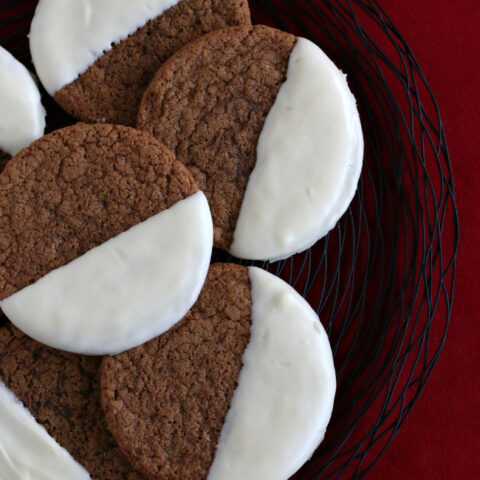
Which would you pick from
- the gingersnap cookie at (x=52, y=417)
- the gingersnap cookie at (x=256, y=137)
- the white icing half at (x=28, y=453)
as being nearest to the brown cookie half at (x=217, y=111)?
the gingersnap cookie at (x=256, y=137)

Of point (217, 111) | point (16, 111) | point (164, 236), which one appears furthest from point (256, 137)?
point (16, 111)

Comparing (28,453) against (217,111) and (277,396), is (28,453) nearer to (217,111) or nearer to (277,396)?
(277,396)

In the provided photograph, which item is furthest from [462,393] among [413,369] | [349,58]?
[349,58]

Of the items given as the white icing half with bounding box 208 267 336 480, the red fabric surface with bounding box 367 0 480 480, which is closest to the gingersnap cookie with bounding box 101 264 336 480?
the white icing half with bounding box 208 267 336 480

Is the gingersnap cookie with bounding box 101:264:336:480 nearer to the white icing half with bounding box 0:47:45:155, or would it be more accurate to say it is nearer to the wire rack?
the wire rack

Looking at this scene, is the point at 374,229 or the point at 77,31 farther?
the point at 374,229

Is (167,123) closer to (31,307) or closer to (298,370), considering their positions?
(31,307)
